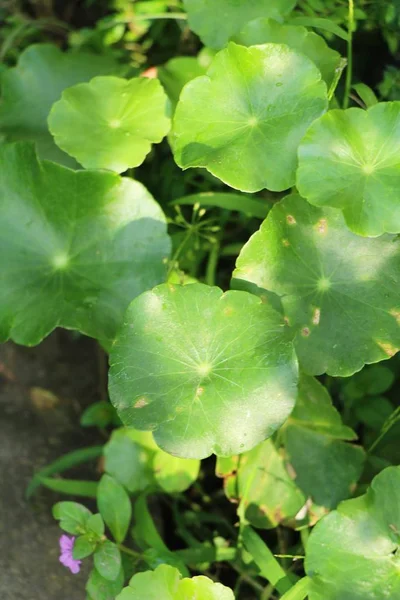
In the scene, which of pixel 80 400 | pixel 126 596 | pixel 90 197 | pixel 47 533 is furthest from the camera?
pixel 80 400

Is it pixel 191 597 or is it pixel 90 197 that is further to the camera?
pixel 90 197

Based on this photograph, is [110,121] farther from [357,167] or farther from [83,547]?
[83,547]

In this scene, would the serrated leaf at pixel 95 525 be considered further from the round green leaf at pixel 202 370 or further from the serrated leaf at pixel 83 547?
the round green leaf at pixel 202 370

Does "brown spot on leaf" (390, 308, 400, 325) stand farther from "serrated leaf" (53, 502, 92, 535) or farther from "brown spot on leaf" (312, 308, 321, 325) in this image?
"serrated leaf" (53, 502, 92, 535)

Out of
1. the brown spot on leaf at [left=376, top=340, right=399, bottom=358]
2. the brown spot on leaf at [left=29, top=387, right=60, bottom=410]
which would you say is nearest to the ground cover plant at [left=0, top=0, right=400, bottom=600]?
the brown spot on leaf at [left=376, top=340, right=399, bottom=358]

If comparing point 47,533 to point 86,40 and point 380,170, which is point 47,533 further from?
point 86,40

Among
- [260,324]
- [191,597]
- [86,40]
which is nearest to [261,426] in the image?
[260,324]
